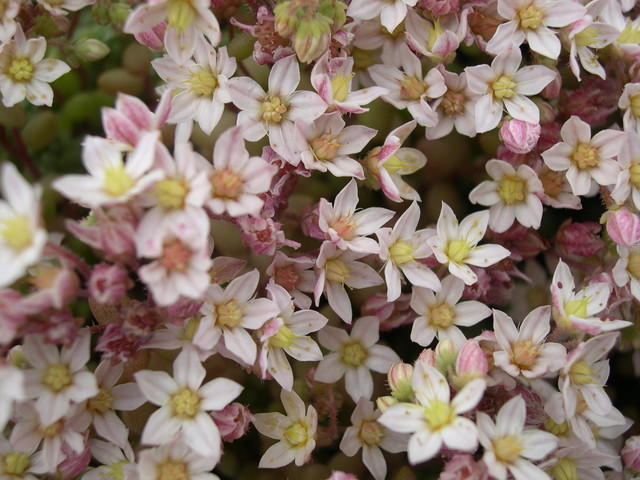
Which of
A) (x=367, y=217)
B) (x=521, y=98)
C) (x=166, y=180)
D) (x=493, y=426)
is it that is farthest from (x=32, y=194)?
(x=521, y=98)

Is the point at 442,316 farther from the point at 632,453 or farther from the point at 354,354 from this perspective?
the point at 632,453

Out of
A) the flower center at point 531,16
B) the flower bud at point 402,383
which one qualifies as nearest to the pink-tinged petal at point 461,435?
the flower bud at point 402,383

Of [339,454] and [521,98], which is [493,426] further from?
[521,98]

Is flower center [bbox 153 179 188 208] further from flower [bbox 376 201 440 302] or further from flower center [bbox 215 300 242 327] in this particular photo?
flower [bbox 376 201 440 302]

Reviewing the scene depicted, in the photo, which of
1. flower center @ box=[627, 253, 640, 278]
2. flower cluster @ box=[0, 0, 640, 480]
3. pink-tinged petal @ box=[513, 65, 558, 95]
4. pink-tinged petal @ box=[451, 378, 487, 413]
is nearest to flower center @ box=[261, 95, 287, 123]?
flower cluster @ box=[0, 0, 640, 480]

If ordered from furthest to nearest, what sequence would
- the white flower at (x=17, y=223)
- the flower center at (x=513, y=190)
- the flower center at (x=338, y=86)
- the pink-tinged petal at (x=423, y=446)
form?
1. the flower center at (x=513, y=190)
2. the flower center at (x=338, y=86)
3. the pink-tinged petal at (x=423, y=446)
4. the white flower at (x=17, y=223)

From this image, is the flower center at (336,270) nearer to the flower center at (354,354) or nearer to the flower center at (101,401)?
the flower center at (354,354)
